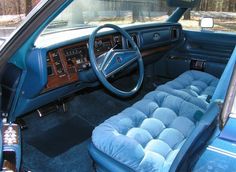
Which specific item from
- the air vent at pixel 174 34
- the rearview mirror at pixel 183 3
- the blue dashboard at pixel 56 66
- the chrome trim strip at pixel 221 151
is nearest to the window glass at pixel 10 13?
the blue dashboard at pixel 56 66

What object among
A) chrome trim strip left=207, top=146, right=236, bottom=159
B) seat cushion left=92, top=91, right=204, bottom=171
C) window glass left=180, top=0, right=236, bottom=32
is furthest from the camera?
window glass left=180, top=0, right=236, bottom=32

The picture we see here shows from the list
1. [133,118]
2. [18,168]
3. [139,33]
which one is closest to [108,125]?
[133,118]

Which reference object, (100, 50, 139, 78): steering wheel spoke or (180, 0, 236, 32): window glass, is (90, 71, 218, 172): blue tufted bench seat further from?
(180, 0, 236, 32): window glass

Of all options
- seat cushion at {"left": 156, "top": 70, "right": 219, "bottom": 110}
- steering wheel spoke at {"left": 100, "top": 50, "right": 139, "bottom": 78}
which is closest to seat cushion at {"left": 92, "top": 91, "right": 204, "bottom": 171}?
seat cushion at {"left": 156, "top": 70, "right": 219, "bottom": 110}

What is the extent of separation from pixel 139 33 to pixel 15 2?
156cm

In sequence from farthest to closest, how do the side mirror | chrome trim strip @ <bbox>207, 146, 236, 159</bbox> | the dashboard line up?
the side mirror < the dashboard < chrome trim strip @ <bbox>207, 146, 236, 159</bbox>

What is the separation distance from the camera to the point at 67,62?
7.98 ft

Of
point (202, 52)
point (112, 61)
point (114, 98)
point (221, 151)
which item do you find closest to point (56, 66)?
point (112, 61)

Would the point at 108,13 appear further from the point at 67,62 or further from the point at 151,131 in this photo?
the point at 151,131

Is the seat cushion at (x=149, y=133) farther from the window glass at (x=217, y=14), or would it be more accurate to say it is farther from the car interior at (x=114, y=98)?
the window glass at (x=217, y=14)

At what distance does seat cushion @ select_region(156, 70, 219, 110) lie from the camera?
2.28m

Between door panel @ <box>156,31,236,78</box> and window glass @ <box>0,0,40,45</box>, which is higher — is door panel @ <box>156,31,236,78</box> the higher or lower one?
the lower one

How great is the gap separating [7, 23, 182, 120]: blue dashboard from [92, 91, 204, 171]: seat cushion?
560mm

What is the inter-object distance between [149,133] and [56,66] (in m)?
0.90
